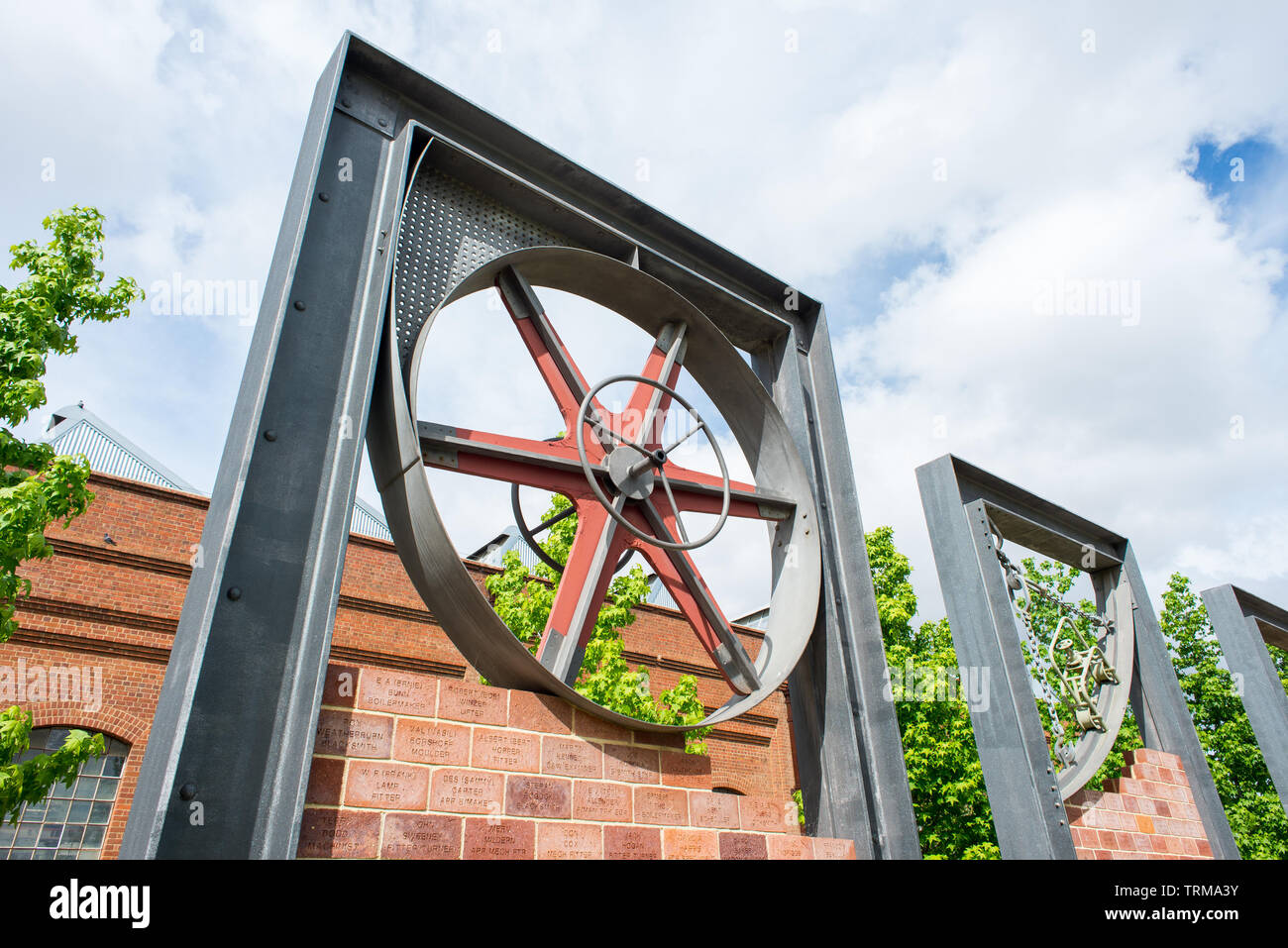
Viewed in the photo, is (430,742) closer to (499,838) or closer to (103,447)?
(499,838)

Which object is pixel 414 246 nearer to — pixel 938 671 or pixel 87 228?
pixel 87 228

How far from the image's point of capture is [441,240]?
9.63 feet

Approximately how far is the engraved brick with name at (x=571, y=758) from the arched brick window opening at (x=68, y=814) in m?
8.75

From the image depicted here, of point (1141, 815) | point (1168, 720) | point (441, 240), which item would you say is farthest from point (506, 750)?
point (1168, 720)

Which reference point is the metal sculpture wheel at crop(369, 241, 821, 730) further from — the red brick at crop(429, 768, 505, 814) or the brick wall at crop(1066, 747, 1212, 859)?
the brick wall at crop(1066, 747, 1212, 859)

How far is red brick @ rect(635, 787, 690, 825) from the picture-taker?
236cm

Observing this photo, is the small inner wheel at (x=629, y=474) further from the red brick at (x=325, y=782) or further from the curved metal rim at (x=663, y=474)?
the red brick at (x=325, y=782)

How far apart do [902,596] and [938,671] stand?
4.72ft

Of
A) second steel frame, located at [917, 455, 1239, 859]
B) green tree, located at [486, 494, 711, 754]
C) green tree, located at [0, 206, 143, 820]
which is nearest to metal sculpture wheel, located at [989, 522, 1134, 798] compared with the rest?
second steel frame, located at [917, 455, 1239, 859]

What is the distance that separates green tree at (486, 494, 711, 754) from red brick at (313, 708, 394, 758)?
7.80 m

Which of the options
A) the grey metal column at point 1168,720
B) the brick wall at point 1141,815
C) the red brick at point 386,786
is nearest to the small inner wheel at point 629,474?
the red brick at point 386,786

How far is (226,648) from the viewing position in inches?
74.5
